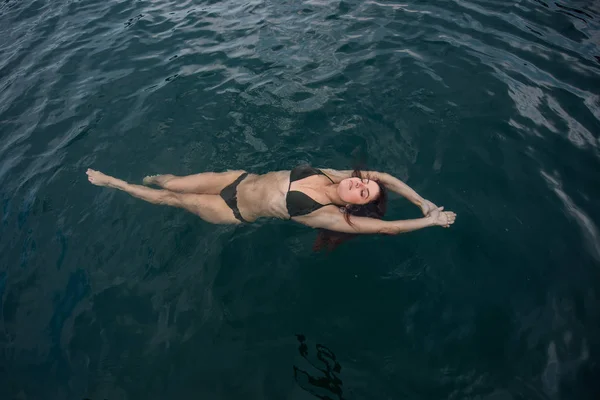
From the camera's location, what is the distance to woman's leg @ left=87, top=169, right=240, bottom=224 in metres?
6.10

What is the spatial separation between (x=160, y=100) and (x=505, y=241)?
8.16m

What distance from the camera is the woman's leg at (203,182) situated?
635 centimetres

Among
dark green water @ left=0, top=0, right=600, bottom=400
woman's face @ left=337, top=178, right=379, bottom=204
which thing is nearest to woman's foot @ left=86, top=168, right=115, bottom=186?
dark green water @ left=0, top=0, right=600, bottom=400

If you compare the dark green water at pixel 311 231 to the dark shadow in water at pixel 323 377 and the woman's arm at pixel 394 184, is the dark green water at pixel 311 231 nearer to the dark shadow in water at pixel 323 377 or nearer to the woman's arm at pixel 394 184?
the dark shadow in water at pixel 323 377

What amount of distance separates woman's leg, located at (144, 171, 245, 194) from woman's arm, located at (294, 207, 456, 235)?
1734 millimetres

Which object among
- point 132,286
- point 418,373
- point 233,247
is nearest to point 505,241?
point 418,373

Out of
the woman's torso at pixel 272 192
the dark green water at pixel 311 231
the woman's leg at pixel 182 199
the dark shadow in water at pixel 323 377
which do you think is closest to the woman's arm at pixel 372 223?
the woman's torso at pixel 272 192

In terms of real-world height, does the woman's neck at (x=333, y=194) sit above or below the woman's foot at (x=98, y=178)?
above

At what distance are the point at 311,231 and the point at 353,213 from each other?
46.3 inches

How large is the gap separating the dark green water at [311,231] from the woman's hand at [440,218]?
0.80 m

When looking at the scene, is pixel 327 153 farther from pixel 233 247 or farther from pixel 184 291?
pixel 184 291

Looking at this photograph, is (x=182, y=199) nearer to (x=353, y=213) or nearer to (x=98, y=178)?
(x=98, y=178)

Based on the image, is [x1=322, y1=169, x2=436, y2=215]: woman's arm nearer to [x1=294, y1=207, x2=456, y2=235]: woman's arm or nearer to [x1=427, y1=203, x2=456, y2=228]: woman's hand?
[x1=427, y1=203, x2=456, y2=228]: woman's hand

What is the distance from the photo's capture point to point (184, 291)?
560 cm
